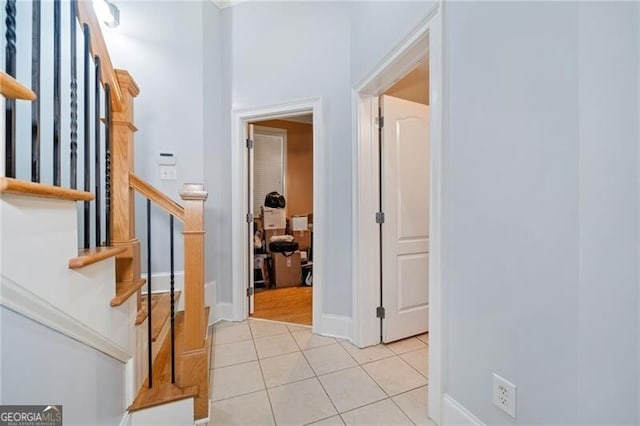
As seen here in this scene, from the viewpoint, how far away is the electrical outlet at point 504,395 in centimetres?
107

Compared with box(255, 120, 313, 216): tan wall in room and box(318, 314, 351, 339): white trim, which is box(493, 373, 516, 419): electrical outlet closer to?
box(318, 314, 351, 339): white trim

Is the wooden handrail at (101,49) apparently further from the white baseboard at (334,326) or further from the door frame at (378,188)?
the white baseboard at (334,326)

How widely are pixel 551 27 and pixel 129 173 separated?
1822 millimetres

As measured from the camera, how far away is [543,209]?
38.1 inches

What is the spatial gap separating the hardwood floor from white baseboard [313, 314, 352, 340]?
12.0 inches

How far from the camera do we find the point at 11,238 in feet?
2.08

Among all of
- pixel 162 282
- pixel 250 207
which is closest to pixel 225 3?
pixel 250 207

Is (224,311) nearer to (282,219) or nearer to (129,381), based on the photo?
(129,381)

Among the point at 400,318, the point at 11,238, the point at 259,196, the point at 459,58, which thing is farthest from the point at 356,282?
the point at 259,196

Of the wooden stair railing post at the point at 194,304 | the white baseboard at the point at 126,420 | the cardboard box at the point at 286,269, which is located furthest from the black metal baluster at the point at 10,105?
the cardboard box at the point at 286,269

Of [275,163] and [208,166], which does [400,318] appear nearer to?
[208,166]

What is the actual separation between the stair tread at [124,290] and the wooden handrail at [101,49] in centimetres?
85

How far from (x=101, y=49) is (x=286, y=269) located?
10.6ft

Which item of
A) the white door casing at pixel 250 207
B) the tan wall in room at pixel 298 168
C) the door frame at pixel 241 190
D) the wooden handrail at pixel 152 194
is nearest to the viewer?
the wooden handrail at pixel 152 194
